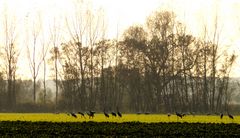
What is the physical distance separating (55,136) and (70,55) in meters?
54.8

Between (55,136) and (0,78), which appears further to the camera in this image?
(0,78)

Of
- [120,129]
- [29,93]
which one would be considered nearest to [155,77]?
[29,93]

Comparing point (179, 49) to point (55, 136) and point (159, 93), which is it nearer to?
point (159, 93)

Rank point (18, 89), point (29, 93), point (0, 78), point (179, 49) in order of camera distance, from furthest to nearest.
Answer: point (29, 93) < point (18, 89) < point (0, 78) < point (179, 49)

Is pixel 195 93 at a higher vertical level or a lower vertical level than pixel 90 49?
lower

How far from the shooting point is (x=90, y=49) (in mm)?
79750

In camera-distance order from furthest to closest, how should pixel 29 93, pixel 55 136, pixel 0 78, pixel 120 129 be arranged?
pixel 29 93 < pixel 0 78 < pixel 120 129 < pixel 55 136

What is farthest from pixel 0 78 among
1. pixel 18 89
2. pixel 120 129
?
pixel 120 129

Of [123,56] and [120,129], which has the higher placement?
[123,56]

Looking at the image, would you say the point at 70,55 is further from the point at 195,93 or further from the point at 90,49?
the point at 195,93

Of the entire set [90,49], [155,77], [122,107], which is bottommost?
[122,107]

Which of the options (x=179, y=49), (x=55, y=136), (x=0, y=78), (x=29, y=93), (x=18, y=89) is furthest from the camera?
→ (x=29, y=93)

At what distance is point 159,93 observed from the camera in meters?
79.5

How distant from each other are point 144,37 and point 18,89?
2657 cm
